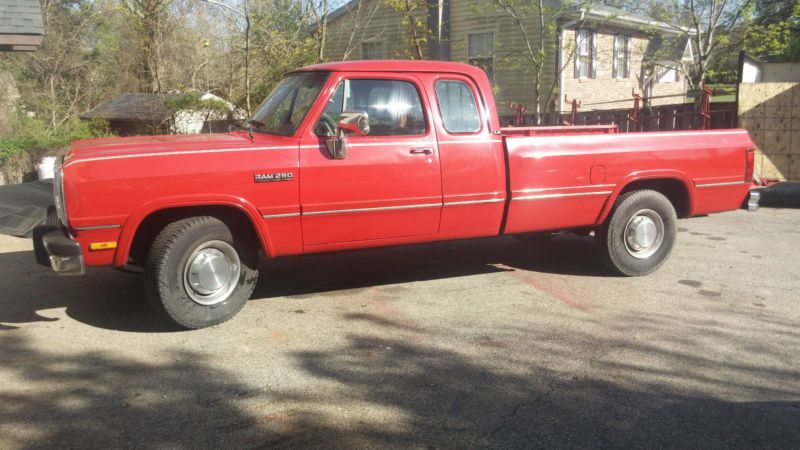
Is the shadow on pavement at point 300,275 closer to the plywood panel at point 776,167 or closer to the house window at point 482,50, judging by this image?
the plywood panel at point 776,167

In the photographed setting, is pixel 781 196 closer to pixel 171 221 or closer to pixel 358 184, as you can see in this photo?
pixel 358 184

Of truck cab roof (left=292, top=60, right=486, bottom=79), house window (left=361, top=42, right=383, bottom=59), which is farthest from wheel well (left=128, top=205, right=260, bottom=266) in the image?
house window (left=361, top=42, right=383, bottom=59)

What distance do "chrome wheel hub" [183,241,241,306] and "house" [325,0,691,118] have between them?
13496 millimetres

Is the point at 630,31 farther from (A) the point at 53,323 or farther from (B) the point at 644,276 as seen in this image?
(A) the point at 53,323

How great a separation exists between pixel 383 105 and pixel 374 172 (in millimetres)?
601

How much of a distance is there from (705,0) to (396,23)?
9.03 meters

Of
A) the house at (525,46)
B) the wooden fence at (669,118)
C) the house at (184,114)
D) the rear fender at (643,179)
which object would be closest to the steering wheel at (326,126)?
the rear fender at (643,179)

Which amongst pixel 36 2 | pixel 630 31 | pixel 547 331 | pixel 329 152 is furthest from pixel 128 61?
pixel 547 331

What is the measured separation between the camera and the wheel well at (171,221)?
4.77 meters

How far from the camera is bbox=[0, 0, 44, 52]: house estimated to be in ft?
33.7

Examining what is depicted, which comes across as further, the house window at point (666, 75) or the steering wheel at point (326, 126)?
the house window at point (666, 75)

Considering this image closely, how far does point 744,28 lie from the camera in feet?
67.3

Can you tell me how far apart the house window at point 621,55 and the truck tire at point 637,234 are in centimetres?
1746

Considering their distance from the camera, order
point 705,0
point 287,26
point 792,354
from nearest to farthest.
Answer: point 792,354 < point 287,26 < point 705,0
